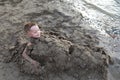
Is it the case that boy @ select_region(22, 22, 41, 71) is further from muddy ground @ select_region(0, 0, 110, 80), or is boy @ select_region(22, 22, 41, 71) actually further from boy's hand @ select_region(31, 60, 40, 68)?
muddy ground @ select_region(0, 0, 110, 80)

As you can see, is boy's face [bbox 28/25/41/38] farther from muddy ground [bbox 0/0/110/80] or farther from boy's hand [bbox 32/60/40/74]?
boy's hand [bbox 32/60/40/74]

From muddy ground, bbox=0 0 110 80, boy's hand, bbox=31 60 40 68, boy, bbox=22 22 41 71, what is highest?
boy, bbox=22 22 41 71

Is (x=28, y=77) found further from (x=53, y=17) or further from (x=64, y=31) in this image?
(x=53, y=17)

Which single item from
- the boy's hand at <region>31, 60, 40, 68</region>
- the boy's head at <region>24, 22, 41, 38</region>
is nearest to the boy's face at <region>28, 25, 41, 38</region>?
the boy's head at <region>24, 22, 41, 38</region>

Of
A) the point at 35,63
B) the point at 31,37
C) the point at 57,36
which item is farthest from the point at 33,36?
the point at 57,36

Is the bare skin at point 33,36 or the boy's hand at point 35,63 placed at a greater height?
the bare skin at point 33,36

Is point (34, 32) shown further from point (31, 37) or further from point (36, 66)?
point (36, 66)

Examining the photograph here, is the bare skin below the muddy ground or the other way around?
the other way around

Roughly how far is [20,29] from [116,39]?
1.94m

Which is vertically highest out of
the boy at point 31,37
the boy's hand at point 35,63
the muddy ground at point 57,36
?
the boy at point 31,37

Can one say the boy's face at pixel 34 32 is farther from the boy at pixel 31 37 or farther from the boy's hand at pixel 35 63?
the boy's hand at pixel 35 63

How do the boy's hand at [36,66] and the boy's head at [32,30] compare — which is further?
the boy's head at [32,30]

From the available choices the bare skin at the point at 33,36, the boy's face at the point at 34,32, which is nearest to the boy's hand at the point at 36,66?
the bare skin at the point at 33,36

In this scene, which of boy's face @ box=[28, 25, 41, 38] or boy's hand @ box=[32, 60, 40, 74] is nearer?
boy's hand @ box=[32, 60, 40, 74]
